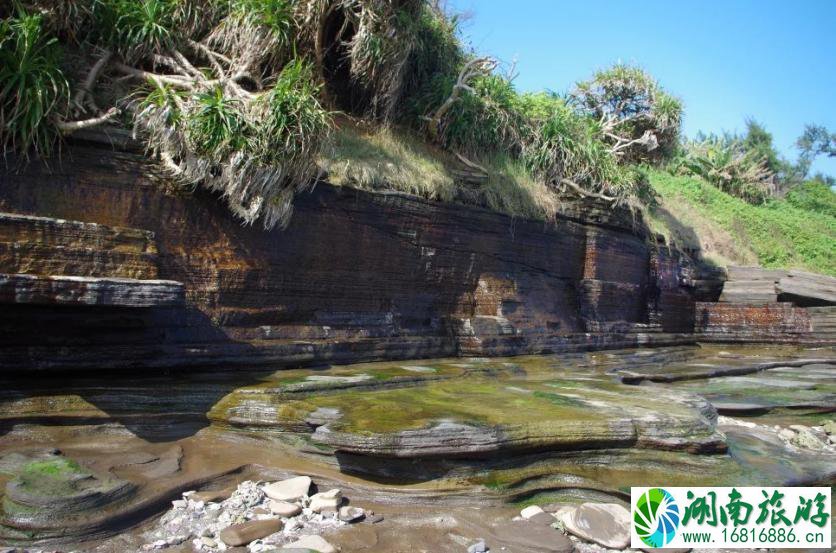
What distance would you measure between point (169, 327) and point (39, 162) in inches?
68.6

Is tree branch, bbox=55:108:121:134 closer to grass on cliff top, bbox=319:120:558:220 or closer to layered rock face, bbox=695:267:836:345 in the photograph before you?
grass on cliff top, bbox=319:120:558:220

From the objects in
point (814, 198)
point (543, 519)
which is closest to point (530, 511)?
point (543, 519)

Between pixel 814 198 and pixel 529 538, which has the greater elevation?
pixel 814 198

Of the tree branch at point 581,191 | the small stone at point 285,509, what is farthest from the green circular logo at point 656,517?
the tree branch at point 581,191

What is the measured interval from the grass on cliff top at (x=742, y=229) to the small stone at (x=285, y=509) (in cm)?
1351

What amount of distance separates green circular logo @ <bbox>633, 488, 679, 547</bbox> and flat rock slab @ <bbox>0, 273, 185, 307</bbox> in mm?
3565

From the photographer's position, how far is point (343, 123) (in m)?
9.33

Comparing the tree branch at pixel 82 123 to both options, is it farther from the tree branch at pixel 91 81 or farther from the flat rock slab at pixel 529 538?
the flat rock slab at pixel 529 538

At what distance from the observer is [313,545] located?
3.76 meters

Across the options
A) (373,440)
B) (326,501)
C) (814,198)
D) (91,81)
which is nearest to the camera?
(326,501)

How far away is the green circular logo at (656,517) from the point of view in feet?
13.3

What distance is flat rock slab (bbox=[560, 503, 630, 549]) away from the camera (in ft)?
13.4

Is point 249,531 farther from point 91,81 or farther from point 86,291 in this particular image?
point 91,81

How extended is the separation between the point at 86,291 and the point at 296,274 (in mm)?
2787
